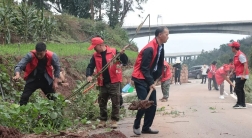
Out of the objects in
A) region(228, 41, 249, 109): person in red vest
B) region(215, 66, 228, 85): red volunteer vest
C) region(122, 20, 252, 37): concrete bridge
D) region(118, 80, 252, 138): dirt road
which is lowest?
region(118, 80, 252, 138): dirt road

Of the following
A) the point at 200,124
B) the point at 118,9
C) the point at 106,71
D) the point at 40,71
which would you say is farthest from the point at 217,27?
the point at 40,71

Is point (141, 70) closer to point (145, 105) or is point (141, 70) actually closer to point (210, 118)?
point (145, 105)

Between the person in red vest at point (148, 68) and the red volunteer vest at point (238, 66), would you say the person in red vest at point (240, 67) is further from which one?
the person in red vest at point (148, 68)

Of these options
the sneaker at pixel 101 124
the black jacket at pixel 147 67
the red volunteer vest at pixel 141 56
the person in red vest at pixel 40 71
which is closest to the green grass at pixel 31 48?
the person in red vest at pixel 40 71

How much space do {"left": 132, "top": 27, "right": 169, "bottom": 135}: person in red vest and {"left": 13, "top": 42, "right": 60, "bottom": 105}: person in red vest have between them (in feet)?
5.65

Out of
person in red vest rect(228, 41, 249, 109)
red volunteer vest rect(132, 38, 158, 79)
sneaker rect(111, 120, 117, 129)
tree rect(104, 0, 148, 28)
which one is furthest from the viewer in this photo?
tree rect(104, 0, 148, 28)

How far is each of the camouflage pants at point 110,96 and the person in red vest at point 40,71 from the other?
3.58ft

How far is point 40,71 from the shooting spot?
27.5 feet

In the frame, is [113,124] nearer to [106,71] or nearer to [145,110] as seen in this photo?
[106,71]

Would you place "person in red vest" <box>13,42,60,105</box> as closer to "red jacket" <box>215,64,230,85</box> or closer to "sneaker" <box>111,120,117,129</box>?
"sneaker" <box>111,120,117,129</box>

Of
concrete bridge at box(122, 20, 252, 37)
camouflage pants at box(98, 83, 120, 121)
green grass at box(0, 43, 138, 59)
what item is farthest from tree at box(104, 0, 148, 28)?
camouflage pants at box(98, 83, 120, 121)

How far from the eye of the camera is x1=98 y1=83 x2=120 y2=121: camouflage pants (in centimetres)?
900

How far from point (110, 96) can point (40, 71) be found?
1626 mm

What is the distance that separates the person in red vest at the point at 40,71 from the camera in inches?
322
